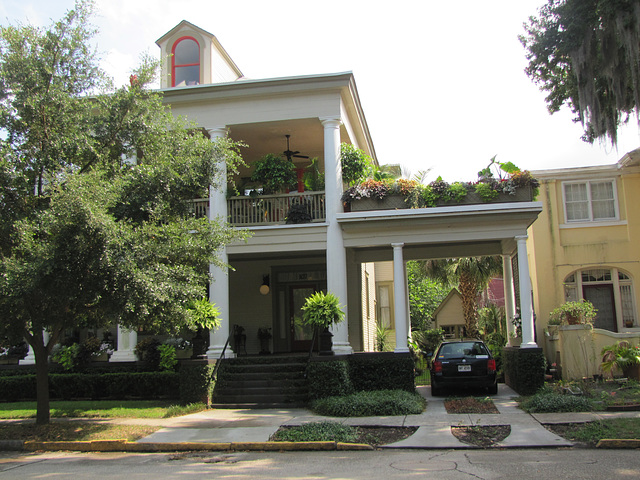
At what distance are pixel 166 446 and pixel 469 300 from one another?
17.2m

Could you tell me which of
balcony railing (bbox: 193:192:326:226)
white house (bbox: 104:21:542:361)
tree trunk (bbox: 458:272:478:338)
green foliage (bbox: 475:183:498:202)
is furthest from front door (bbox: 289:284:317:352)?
tree trunk (bbox: 458:272:478:338)

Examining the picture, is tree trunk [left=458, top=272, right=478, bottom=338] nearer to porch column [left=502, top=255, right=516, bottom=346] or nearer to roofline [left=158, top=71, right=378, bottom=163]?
porch column [left=502, top=255, right=516, bottom=346]

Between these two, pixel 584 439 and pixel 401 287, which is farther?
pixel 401 287

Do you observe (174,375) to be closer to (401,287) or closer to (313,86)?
(401,287)

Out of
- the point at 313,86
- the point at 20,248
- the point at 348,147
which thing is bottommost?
the point at 20,248

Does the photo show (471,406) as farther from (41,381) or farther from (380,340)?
(380,340)

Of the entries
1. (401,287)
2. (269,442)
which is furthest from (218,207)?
(269,442)

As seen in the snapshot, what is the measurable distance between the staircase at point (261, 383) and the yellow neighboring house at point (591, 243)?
8444 millimetres

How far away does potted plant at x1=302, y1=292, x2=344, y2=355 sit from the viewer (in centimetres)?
1380

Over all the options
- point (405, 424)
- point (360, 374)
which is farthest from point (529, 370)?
point (405, 424)

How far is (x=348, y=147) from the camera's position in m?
16.1

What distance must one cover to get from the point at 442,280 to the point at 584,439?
16240 mm

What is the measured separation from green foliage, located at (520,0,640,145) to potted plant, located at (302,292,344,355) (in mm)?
7354

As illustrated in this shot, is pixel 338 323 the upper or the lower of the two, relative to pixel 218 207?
lower
